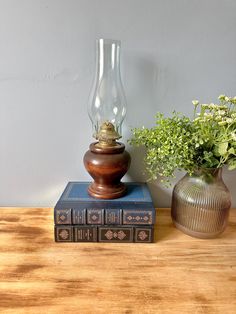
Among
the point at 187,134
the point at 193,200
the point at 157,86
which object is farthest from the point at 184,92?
the point at 193,200

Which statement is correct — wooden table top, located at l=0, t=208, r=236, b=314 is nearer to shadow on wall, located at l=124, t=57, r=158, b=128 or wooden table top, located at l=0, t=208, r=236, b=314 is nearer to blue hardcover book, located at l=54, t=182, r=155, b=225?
blue hardcover book, located at l=54, t=182, r=155, b=225

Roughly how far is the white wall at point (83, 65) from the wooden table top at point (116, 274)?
278 millimetres

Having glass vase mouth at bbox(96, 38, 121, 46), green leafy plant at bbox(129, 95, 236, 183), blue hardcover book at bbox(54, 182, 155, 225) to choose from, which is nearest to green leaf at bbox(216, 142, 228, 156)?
green leafy plant at bbox(129, 95, 236, 183)

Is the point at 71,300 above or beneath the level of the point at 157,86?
beneath

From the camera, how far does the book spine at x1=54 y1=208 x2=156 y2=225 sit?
706 millimetres

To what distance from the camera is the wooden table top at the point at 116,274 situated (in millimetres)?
509

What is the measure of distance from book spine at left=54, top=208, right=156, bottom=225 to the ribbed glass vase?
12 centimetres

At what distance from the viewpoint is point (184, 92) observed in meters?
0.85

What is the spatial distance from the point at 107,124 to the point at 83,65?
22cm

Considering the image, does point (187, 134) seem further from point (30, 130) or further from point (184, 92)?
point (30, 130)

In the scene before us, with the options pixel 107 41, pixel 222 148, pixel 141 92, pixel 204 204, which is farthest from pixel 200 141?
pixel 107 41

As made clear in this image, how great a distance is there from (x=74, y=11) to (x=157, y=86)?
0.35 metres

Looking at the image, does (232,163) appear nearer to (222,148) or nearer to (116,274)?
(222,148)

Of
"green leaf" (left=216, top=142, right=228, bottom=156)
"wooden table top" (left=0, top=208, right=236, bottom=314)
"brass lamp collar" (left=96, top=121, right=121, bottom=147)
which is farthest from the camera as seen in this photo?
"brass lamp collar" (left=96, top=121, right=121, bottom=147)
